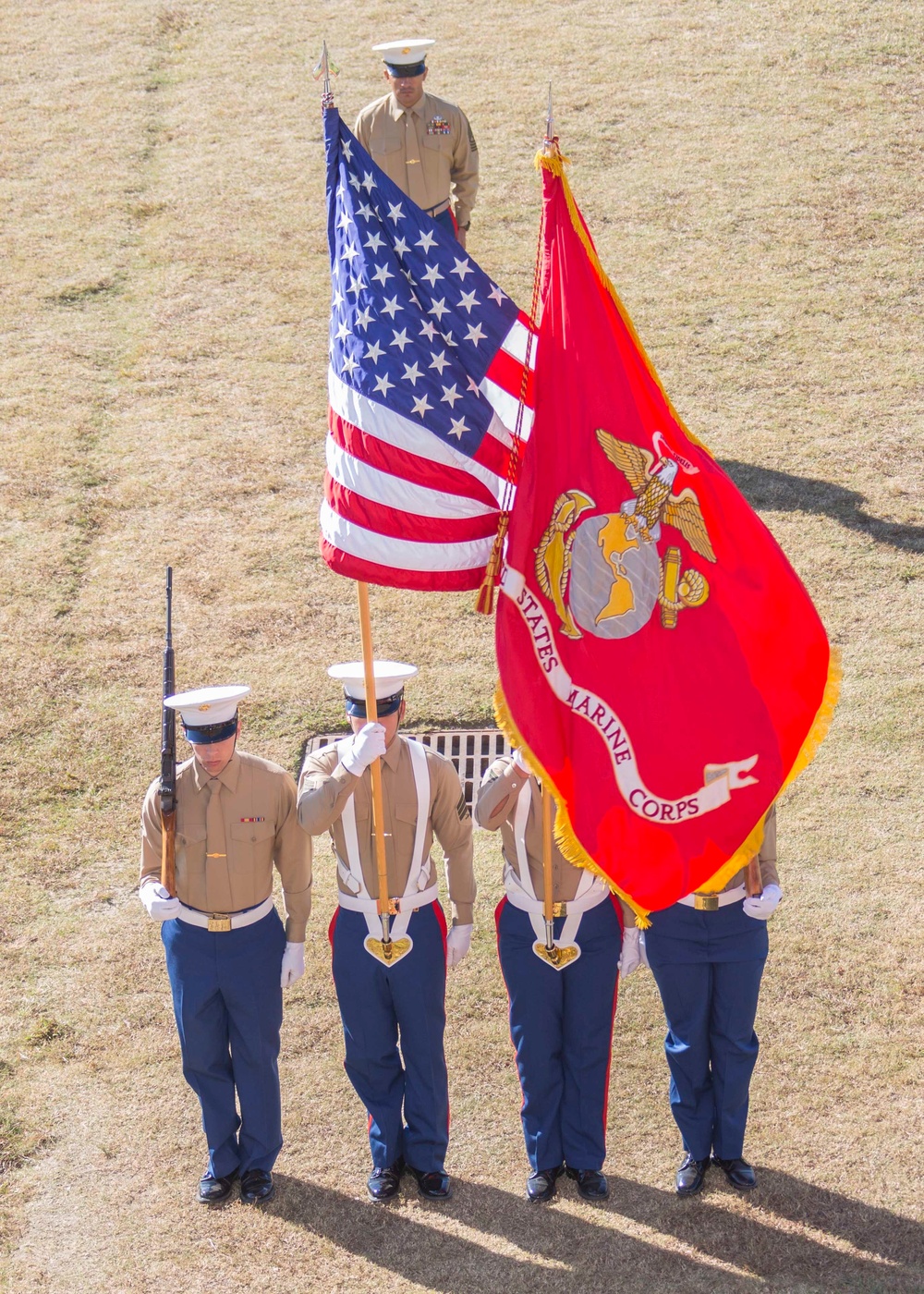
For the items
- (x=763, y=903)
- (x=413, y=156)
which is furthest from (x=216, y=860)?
(x=413, y=156)

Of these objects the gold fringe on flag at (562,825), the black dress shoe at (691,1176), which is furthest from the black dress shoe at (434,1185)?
the gold fringe on flag at (562,825)

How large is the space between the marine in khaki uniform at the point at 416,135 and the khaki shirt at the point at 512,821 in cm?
595

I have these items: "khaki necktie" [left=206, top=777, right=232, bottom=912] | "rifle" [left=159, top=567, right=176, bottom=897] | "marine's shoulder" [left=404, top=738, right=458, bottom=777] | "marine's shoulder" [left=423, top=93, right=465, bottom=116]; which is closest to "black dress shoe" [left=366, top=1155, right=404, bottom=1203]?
"khaki necktie" [left=206, top=777, right=232, bottom=912]

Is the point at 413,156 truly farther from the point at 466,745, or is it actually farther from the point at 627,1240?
the point at 627,1240

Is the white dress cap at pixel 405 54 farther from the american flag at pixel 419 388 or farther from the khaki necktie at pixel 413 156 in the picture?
the american flag at pixel 419 388

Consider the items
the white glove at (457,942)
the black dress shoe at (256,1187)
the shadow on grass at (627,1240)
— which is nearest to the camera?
the shadow on grass at (627,1240)

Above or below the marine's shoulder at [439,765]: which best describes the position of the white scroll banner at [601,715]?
above

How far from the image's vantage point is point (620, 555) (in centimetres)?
554

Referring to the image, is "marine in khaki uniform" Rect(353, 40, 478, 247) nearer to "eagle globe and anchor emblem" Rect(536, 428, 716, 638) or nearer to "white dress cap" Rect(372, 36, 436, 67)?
"white dress cap" Rect(372, 36, 436, 67)

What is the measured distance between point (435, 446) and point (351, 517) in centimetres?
41

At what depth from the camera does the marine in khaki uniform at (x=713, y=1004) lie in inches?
243

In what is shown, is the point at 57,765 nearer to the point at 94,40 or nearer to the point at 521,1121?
the point at 521,1121

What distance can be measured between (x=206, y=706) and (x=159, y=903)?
81 centimetres

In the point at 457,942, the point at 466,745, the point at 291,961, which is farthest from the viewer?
Result: the point at 466,745
